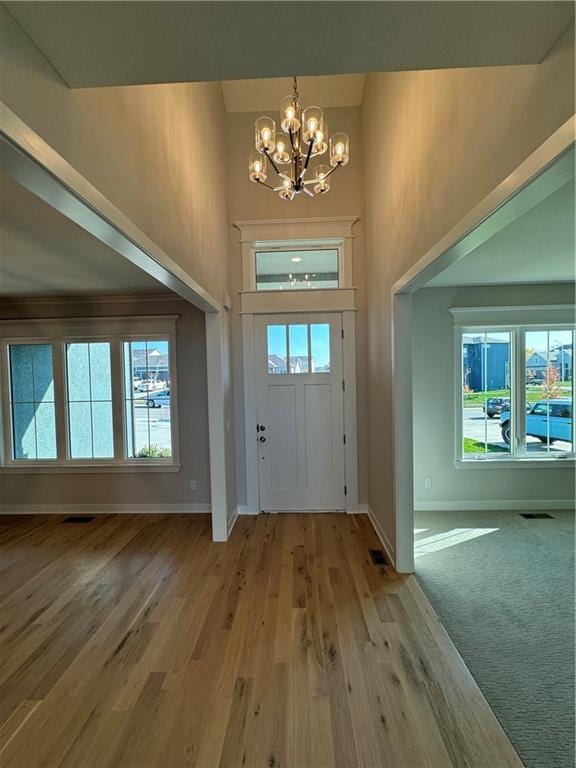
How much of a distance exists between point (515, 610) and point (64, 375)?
5.04 m

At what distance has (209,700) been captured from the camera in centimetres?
178

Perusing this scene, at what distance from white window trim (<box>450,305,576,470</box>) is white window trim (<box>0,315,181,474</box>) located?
3397 millimetres

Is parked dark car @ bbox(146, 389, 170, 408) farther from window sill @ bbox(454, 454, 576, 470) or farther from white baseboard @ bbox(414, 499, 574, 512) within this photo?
window sill @ bbox(454, 454, 576, 470)

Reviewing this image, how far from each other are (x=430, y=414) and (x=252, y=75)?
383 centimetres

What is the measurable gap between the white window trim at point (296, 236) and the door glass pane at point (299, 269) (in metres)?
0.09

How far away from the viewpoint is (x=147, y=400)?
4.48 metres

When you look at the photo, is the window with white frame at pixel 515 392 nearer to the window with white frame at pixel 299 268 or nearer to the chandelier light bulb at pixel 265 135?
the window with white frame at pixel 299 268

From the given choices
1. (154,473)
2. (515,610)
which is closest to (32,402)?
(154,473)

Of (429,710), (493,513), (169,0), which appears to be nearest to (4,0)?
(169,0)

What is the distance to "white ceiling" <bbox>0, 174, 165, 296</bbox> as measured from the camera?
6.71 ft

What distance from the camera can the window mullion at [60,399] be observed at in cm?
446

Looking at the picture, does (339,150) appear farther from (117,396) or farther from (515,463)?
(515,463)

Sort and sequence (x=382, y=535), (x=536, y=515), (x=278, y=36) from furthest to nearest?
(x=536, y=515)
(x=382, y=535)
(x=278, y=36)

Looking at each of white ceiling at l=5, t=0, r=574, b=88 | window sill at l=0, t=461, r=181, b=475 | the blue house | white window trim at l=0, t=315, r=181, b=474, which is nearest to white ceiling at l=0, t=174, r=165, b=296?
white window trim at l=0, t=315, r=181, b=474
